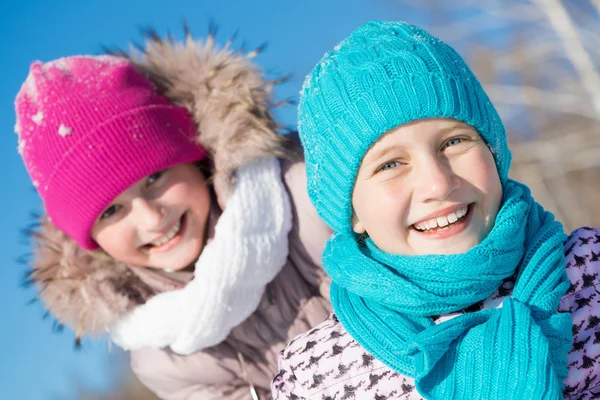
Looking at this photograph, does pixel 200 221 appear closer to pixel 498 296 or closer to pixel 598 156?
pixel 498 296

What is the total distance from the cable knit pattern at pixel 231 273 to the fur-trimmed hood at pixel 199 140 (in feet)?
0.29

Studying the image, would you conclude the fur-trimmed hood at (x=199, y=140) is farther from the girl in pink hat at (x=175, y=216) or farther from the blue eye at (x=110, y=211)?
the blue eye at (x=110, y=211)

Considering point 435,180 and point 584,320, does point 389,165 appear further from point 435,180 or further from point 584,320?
point 584,320

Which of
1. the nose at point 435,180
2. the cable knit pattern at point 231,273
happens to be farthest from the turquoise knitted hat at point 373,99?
the cable knit pattern at point 231,273

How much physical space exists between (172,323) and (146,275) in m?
0.29

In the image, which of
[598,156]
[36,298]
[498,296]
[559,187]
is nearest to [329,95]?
[498,296]

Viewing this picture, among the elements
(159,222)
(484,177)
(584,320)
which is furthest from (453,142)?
(159,222)

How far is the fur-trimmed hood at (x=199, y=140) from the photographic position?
8.59ft

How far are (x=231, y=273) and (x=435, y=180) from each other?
1072mm

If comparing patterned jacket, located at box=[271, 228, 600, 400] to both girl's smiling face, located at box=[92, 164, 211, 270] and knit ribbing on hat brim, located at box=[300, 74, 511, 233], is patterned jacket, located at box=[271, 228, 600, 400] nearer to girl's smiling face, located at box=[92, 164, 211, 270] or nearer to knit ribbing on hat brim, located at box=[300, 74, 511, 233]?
knit ribbing on hat brim, located at box=[300, 74, 511, 233]

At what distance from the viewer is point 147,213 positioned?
246 cm

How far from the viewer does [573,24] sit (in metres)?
6.54

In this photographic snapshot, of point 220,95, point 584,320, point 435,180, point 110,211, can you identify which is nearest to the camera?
point 435,180

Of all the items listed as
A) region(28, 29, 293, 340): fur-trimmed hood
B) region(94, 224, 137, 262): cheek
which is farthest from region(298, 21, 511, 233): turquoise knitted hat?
region(94, 224, 137, 262): cheek
